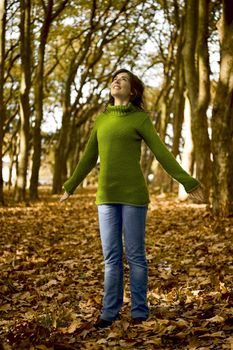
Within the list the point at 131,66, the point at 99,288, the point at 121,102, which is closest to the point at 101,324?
the point at 99,288

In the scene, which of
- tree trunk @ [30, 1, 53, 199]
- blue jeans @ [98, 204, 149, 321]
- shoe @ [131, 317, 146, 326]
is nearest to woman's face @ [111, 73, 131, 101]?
blue jeans @ [98, 204, 149, 321]

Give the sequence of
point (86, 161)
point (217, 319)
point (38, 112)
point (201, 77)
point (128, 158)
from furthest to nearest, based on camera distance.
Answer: point (38, 112)
point (201, 77)
point (86, 161)
point (128, 158)
point (217, 319)

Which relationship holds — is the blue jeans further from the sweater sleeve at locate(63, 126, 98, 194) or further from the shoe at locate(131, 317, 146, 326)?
the sweater sleeve at locate(63, 126, 98, 194)

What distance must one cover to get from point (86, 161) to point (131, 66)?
24.0 m

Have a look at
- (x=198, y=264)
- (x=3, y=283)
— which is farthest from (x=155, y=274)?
(x=3, y=283)

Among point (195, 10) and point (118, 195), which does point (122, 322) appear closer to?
point (118, 195)

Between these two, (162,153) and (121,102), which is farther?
(121,102)

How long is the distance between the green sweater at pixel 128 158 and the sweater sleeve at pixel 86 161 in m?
0.21

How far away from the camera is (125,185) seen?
14.3 feet

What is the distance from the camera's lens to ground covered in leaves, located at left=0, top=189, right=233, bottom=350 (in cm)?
410

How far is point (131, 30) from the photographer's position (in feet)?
83.1

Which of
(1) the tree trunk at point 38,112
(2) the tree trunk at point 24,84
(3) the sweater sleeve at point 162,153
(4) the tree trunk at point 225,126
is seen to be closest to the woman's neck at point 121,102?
(3) the sweater sleeve at point 162,153

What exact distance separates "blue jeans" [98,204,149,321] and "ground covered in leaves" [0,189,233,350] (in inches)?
7.1

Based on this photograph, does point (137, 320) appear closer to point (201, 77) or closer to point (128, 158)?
point (128, 158)
